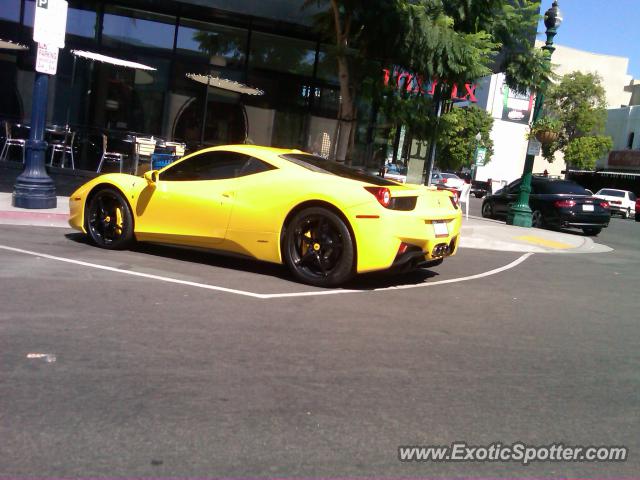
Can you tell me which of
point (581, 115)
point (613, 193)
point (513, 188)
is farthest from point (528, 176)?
point (581, 115)

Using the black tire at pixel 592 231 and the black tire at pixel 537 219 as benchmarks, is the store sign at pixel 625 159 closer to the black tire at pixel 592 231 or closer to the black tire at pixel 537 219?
the black tire at pixel 592 231

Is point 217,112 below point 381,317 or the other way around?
the other way around

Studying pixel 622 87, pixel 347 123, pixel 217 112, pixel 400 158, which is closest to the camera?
pixel 347 123

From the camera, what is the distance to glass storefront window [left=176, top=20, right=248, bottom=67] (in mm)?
16188

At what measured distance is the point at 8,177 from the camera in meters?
14.2

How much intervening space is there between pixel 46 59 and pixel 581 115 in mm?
51462

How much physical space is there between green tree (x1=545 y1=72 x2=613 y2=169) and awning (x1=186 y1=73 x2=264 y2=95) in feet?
140

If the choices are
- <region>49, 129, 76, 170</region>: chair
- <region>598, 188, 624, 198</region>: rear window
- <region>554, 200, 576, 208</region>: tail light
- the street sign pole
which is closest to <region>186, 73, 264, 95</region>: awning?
<region>49, 129, 76, 170</region>: chair

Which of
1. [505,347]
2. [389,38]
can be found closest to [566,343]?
[505,347]

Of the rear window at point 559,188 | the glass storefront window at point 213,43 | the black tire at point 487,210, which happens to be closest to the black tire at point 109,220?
the glass storefront window at point 213,43

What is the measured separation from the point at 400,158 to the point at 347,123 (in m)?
7.22

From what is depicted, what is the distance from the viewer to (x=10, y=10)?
52.0 ft

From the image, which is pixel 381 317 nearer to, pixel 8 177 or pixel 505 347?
pixel 505 347

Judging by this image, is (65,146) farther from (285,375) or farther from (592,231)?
(592,231)
